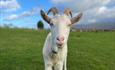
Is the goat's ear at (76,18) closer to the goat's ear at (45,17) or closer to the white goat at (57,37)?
the white goat at (57,37)

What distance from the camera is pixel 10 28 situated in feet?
122

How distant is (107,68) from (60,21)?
8.46m

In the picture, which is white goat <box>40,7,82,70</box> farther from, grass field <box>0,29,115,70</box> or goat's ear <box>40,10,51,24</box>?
grass field <box>0,29,115,70</box>

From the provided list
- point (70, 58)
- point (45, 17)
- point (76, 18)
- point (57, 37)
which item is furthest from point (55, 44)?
Answer: point (70, 58)

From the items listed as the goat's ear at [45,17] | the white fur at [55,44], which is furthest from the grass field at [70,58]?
the goat's ear at [45,17]

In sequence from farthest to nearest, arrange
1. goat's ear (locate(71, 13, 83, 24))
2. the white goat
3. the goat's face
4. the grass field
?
the grass field → goat's ear (locate(71, 13, 83, 24)) → the white goat → the goat's face

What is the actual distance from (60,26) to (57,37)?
36 cm

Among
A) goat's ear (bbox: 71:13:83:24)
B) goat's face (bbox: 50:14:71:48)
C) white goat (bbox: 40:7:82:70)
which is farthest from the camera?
goat's ear (bbox: 71:13:83:24)

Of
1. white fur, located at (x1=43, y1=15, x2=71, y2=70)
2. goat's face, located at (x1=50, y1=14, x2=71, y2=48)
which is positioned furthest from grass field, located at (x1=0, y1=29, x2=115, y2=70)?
goat's face, located at (x1=50, y1=14, x2=71, y2=48)

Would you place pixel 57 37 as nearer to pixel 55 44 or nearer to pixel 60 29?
pixel 60 29

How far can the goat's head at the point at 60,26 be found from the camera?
933 centimetres

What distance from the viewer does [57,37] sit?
930cm

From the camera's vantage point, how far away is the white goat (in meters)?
9.41

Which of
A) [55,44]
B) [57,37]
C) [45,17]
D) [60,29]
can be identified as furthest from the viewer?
[45,17]
